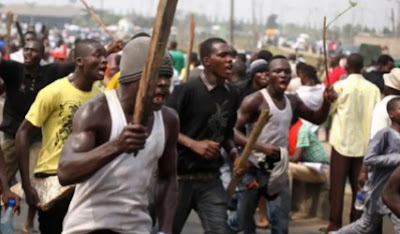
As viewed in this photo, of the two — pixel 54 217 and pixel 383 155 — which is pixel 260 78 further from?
pixel 54 217

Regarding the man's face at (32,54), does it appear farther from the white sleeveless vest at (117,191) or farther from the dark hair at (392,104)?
the white sleeveless vest at (117,191)

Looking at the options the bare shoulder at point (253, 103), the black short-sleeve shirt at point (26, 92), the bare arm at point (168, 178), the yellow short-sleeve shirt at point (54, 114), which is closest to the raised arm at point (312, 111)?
the bare shoulder at point (253, 103)

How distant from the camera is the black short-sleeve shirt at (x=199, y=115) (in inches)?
317

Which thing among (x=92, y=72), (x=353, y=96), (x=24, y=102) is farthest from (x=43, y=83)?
(x=353, y=96)

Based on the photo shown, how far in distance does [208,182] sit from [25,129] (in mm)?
1372

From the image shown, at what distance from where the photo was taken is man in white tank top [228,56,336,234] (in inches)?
365

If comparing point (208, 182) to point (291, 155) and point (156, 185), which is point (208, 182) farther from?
point (291, 155)

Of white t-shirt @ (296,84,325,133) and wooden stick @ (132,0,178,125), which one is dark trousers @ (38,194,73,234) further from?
white t-shirt @ (296,84,325,133)

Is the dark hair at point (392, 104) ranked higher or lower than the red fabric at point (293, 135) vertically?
higher

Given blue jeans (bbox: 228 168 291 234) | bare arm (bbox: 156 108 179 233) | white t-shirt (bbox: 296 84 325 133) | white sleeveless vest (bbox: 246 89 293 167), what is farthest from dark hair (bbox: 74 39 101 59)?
white t-shirt (bbox: 296 84 325 133)

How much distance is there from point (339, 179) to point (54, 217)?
423 cm

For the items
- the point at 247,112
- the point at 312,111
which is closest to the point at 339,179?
the point at 312,111

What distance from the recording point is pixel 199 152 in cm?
782

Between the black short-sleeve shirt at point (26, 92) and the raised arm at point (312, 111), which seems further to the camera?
the black short-sleeve shirt at point (26, 92)
